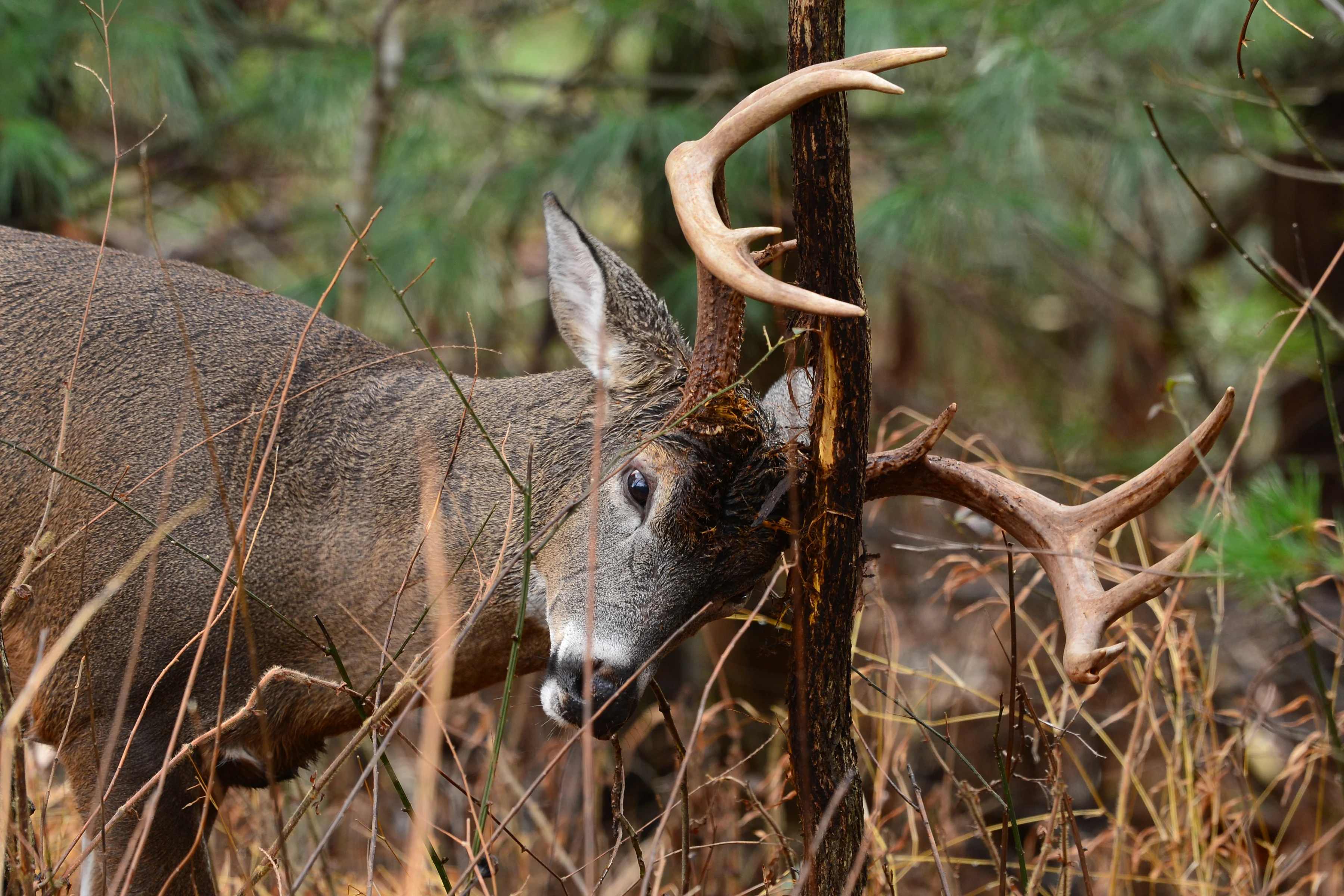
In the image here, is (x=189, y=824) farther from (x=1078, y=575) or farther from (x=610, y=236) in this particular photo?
(x=610, y=236)

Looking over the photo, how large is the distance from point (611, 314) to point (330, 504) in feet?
3.06

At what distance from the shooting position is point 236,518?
3145mm

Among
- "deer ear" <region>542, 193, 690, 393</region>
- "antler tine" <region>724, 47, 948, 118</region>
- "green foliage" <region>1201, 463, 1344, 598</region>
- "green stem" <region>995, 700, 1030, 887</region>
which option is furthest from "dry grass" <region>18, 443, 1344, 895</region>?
"antler tine" <region>724, 47, 948, 118</region>

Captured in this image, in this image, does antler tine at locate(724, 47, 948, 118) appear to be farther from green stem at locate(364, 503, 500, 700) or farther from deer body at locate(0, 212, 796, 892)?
green stem at locate(364, 503, 500, 700)

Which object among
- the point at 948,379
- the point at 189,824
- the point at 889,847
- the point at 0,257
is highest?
the point at 0,257

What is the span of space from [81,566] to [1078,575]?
2.37 m

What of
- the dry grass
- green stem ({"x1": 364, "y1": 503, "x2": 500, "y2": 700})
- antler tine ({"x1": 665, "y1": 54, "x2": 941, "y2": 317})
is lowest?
the dry grass

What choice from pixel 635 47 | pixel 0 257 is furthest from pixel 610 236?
pixel 0 257

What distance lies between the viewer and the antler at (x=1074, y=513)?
7.82 feet

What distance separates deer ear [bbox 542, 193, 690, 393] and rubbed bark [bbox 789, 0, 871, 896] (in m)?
0.69

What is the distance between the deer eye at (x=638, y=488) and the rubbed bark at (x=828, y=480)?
0.47 meters

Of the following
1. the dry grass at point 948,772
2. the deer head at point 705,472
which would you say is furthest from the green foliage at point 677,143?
the dry grass at point 948,772

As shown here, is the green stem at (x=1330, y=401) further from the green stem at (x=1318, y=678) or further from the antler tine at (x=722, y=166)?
the antler tine at (x=722, y=166)

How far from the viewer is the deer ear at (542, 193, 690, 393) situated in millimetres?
3135
